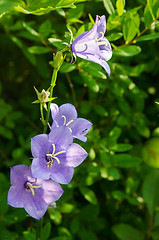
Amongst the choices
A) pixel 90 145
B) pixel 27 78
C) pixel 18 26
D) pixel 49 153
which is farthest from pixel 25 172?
pixel 27 78

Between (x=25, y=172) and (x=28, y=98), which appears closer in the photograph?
(x=25, y=172)

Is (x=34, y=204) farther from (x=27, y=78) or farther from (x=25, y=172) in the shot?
(x=27, y=78)

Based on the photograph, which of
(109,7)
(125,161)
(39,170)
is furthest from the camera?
(125,161)

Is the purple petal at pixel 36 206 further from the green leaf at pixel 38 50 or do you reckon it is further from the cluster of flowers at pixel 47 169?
the green leaf at pixel 38 50

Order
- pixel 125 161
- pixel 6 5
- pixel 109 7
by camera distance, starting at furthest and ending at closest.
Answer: pixel 125 161 < pixel 109 7 < pixel 6 5

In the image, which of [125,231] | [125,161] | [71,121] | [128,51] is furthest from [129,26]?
[125,231]

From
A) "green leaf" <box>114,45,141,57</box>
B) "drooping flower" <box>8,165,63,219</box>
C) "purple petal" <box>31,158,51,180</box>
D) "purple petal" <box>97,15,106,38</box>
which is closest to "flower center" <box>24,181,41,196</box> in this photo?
"drooping flower" <box>8,165,63,219</box>

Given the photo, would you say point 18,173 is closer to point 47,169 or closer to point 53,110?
point 47,169

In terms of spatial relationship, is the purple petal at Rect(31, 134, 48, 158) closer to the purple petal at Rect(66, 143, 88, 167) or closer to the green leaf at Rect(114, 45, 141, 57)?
the purple petal at Rect(66, 143, 88, 167)
